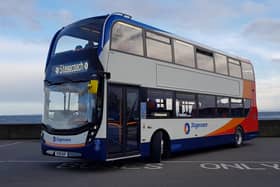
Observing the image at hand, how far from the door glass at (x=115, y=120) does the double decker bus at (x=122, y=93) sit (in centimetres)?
3

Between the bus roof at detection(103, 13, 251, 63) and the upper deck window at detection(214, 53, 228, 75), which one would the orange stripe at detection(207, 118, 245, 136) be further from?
the bus roof at detection(103, 13, 251, 63)

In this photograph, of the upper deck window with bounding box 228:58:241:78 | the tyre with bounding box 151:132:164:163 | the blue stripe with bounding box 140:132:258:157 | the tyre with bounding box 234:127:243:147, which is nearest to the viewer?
the blue stripe with bounding box 140:132:258:157

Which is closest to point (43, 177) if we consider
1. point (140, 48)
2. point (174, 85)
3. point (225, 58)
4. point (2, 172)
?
point (2, 172)

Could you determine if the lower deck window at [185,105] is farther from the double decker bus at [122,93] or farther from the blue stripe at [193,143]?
the blue stripe at [193,143]

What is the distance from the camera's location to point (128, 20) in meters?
11.3

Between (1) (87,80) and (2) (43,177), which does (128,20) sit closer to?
(1) (87,80)

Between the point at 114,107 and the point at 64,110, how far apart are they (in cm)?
134

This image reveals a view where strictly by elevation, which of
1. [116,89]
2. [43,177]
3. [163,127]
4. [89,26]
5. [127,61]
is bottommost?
[43,177]

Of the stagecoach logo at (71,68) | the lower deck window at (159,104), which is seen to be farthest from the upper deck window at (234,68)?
the stagecoach logo at (71,68)

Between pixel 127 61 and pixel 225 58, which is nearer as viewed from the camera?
pixel 127 61

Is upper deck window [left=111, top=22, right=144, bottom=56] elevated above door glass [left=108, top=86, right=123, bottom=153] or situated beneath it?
elevated above

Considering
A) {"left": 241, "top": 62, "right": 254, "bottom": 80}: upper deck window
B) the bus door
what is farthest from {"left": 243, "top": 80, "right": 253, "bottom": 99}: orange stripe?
the bus door

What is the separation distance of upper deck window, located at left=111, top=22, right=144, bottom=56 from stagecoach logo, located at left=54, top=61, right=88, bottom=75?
924mm

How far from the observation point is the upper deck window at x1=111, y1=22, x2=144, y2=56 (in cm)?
1070
